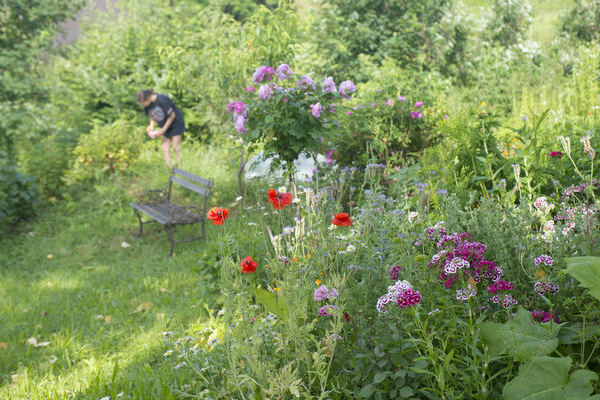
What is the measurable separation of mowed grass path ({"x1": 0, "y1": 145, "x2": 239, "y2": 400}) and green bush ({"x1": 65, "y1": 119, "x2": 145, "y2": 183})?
133 cm

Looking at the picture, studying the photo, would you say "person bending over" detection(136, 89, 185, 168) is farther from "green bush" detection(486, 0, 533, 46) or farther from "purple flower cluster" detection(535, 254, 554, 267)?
"green bush" detection(486, 0, 533, 46)

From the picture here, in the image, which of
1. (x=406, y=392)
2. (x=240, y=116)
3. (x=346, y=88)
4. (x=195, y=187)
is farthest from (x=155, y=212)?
(x=406, y=392)

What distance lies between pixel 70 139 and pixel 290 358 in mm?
8298

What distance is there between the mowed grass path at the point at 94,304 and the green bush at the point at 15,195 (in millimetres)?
308

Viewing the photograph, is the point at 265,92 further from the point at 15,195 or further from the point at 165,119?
the point at 15,195

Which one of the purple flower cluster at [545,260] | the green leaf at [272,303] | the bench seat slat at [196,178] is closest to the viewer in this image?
the purple flower cluster at [545,260]

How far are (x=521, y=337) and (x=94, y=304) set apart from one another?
363cm

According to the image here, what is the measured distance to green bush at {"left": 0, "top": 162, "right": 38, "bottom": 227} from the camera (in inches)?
257

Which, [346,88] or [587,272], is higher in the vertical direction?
[587,272]

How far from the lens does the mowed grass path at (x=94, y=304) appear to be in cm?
290

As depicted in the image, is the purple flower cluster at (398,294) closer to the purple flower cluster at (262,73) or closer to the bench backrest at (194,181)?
the purple flower cluster at (262,73)

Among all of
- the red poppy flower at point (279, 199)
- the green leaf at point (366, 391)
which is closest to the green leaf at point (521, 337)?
the green leaf at point (366, 391)

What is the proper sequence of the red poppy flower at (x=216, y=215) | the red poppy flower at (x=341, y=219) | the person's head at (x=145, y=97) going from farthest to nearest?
the person's head at (x=145, y=97) < the red poppy flower at (x=216, y=215) < the red poppy flower at (x=341, y=219)

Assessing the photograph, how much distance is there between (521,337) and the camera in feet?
5.46
